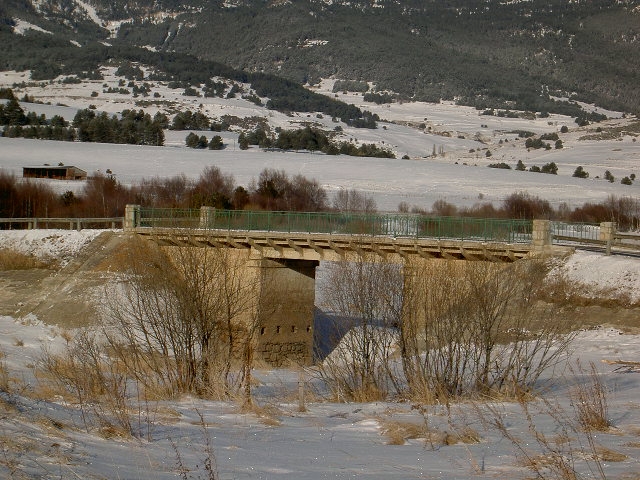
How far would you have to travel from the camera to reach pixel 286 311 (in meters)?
38.1

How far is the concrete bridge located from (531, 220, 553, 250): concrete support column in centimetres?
36

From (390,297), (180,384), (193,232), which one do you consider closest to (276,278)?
(193,232)

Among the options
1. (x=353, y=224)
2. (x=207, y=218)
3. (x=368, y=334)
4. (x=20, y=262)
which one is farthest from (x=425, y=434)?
(x=20, y=262)

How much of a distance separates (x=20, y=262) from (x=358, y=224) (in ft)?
51.0

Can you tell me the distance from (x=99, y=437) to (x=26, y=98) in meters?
170

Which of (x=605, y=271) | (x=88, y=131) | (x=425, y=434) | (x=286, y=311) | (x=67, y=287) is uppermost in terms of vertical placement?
(x=88, y=131)

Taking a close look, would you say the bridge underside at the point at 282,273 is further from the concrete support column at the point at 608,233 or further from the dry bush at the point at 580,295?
the concrete support column at the point at 608,233

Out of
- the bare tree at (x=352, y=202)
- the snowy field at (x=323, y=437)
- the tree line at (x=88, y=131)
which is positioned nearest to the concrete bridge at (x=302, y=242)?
the snowy field at (x=323, y=437)

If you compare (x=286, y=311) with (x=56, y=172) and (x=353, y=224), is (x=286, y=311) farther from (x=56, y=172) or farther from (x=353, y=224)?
(x=56, y=172)

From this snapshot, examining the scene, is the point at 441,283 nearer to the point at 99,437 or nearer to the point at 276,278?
the point at 99,437

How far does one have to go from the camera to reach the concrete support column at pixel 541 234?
1189 inches

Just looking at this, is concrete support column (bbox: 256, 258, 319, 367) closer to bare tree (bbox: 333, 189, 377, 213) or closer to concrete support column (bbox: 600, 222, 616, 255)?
concrete support column (bbox: 600, 222, 616, 255)

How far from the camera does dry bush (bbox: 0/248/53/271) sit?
41.9 metres

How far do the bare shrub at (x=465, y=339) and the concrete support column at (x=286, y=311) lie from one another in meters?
15.8
